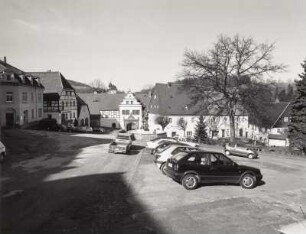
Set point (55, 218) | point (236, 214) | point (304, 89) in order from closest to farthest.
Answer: point (55, 218) < point (236, 214) < point (304, 89)

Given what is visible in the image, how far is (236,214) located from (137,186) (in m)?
4.89

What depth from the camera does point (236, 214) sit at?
1086 cm

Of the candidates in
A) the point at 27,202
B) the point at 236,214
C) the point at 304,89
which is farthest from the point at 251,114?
the point at 27,202

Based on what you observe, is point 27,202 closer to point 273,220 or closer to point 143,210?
point 143,210

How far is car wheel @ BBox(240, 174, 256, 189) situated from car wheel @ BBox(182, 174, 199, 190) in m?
2.41

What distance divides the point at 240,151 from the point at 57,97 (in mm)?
37177

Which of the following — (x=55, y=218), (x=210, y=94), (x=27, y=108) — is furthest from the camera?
(x=27, y=108)

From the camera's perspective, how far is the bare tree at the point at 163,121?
184ft

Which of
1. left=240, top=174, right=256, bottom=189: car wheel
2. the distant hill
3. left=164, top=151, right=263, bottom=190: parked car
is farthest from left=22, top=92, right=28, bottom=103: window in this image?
the distant hill

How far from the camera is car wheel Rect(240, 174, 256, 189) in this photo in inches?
578

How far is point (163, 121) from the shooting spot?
55.9 meters

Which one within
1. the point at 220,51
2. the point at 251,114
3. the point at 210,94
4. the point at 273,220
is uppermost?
the point at 220,51

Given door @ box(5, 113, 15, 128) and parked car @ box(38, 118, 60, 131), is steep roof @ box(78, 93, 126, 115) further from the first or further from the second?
door @ box(5, 113, 15, 128)

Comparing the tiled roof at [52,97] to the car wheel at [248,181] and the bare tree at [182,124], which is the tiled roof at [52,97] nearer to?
the bare tree at [182,124]
